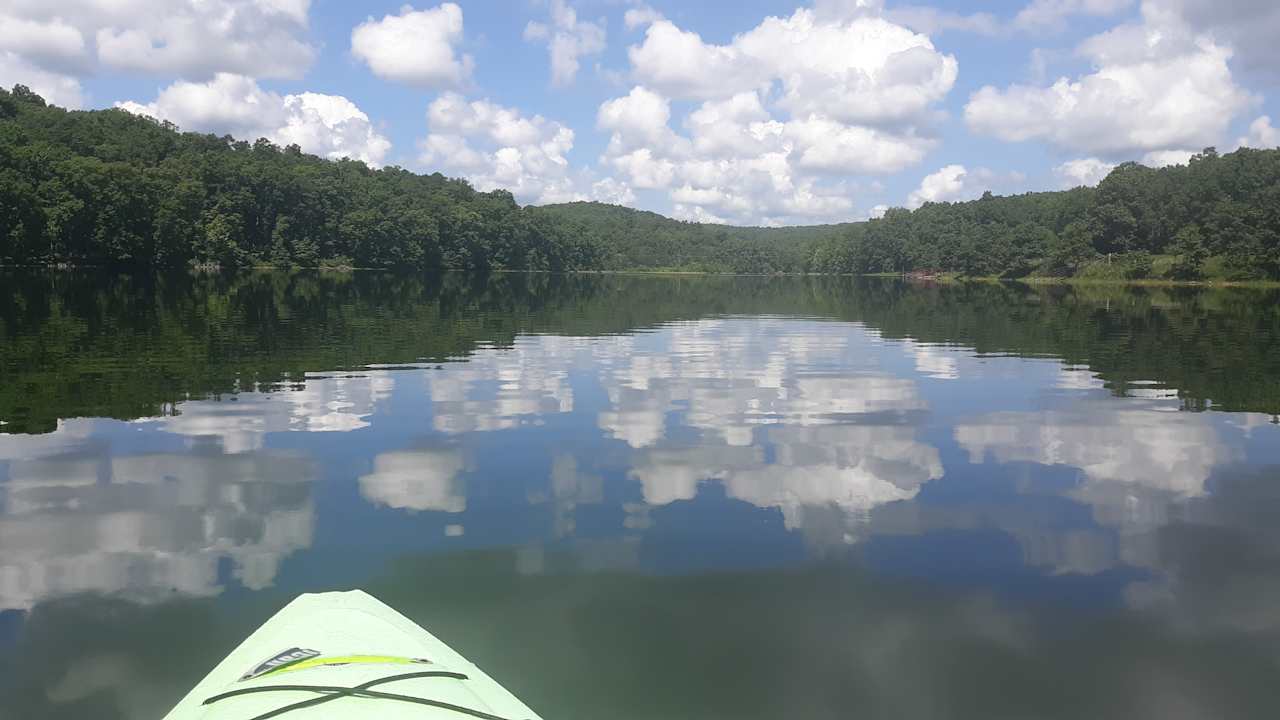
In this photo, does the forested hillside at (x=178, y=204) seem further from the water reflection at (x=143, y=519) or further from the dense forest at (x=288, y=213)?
the water reflection at (x=143, y=519)

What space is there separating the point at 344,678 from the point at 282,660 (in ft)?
2.25

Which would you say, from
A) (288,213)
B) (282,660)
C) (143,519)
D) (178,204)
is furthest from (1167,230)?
(282,660)

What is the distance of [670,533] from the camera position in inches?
432

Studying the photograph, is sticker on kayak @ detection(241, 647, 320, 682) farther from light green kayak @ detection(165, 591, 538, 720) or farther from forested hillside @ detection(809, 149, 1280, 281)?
forested hillside @ detection(809, 149, 1280, 281)

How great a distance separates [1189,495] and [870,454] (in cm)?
487

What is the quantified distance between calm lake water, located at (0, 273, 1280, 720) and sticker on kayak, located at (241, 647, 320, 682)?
1.58m

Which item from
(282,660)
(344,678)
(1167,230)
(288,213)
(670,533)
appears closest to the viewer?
(344,678)

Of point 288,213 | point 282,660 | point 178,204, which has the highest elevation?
point 288,213

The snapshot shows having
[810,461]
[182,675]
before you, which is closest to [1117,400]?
[810,461]

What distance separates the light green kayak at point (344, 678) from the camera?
17.2ft

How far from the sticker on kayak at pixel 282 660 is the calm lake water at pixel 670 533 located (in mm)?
1581

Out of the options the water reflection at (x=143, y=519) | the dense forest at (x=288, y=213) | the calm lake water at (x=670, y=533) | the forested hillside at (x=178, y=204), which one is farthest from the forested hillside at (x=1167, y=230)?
the water reflection at (x=143, y=519)

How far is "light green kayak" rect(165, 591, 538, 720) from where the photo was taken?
5230mm

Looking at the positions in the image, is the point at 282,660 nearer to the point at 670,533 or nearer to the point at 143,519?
the point at 670,533
